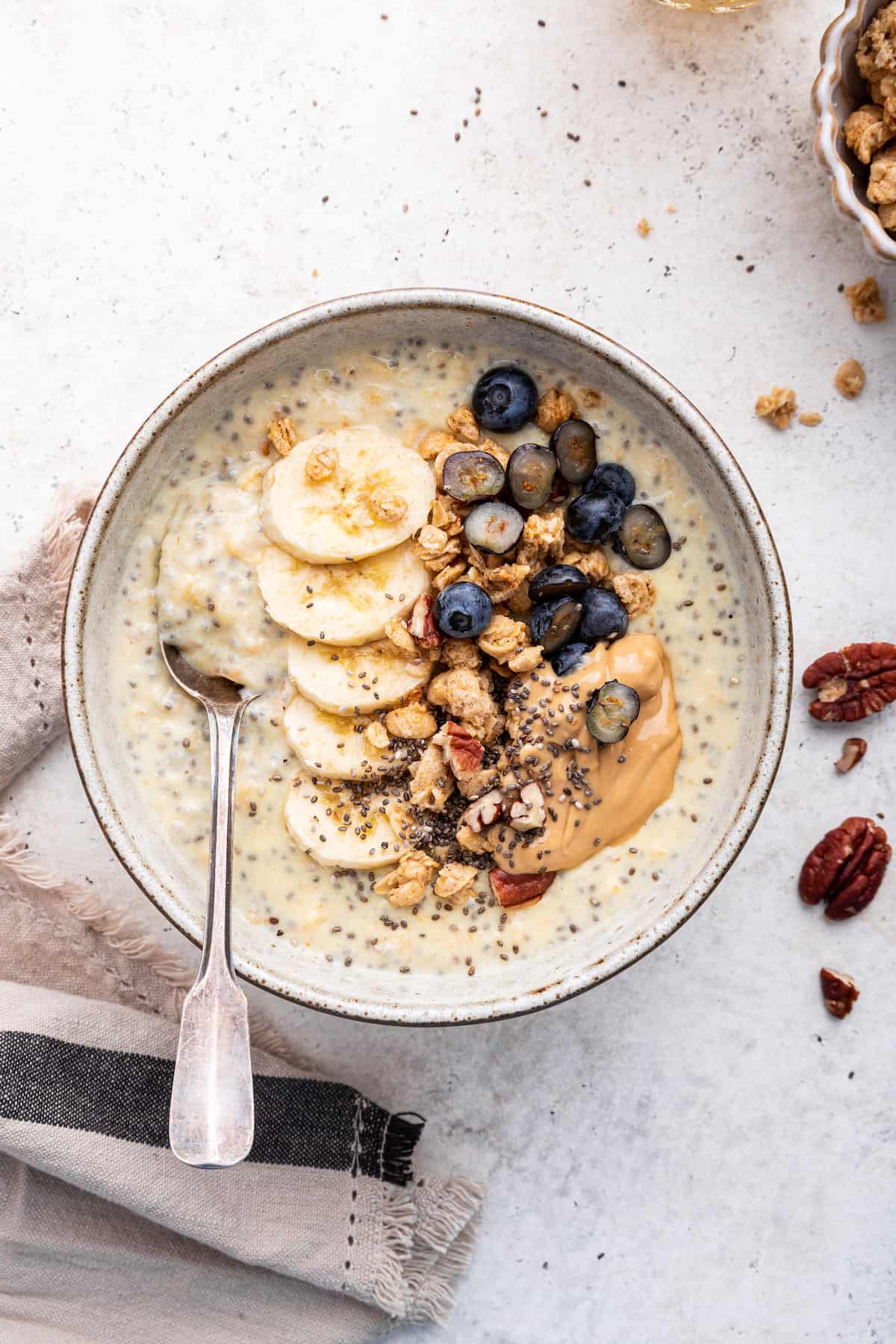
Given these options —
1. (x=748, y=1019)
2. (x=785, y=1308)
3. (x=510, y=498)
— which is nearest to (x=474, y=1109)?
(x=748, y=1019)

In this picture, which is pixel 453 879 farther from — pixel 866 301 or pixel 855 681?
pixel 866 301

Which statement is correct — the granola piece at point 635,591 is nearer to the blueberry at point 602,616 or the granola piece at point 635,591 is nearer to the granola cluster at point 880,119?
the blueberry at point 602,616

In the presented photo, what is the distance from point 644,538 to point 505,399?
0.99 feet

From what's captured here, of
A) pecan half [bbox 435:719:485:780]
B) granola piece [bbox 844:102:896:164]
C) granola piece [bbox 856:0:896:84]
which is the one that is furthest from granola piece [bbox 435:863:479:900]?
granola piece [bbox 856:0:896:84]

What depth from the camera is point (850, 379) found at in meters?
1.91

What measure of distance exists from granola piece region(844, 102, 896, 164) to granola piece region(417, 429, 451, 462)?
797 millimetres

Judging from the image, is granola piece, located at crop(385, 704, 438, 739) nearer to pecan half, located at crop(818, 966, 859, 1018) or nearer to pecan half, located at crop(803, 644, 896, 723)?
pecan half, located at crop(803, 644, 896, 723)

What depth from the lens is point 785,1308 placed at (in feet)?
6.64

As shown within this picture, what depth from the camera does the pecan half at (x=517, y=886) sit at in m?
1.76

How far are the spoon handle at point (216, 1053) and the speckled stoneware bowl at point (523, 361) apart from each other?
0.28ft

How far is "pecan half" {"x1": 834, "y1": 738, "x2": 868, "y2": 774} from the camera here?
1.94m

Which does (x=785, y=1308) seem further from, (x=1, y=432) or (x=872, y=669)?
(x=1, y=432)

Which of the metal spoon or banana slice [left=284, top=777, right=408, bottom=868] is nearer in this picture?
the metal spoon

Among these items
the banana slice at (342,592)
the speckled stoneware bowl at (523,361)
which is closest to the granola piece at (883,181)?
the speckled stoneware bowl at (523,361)
